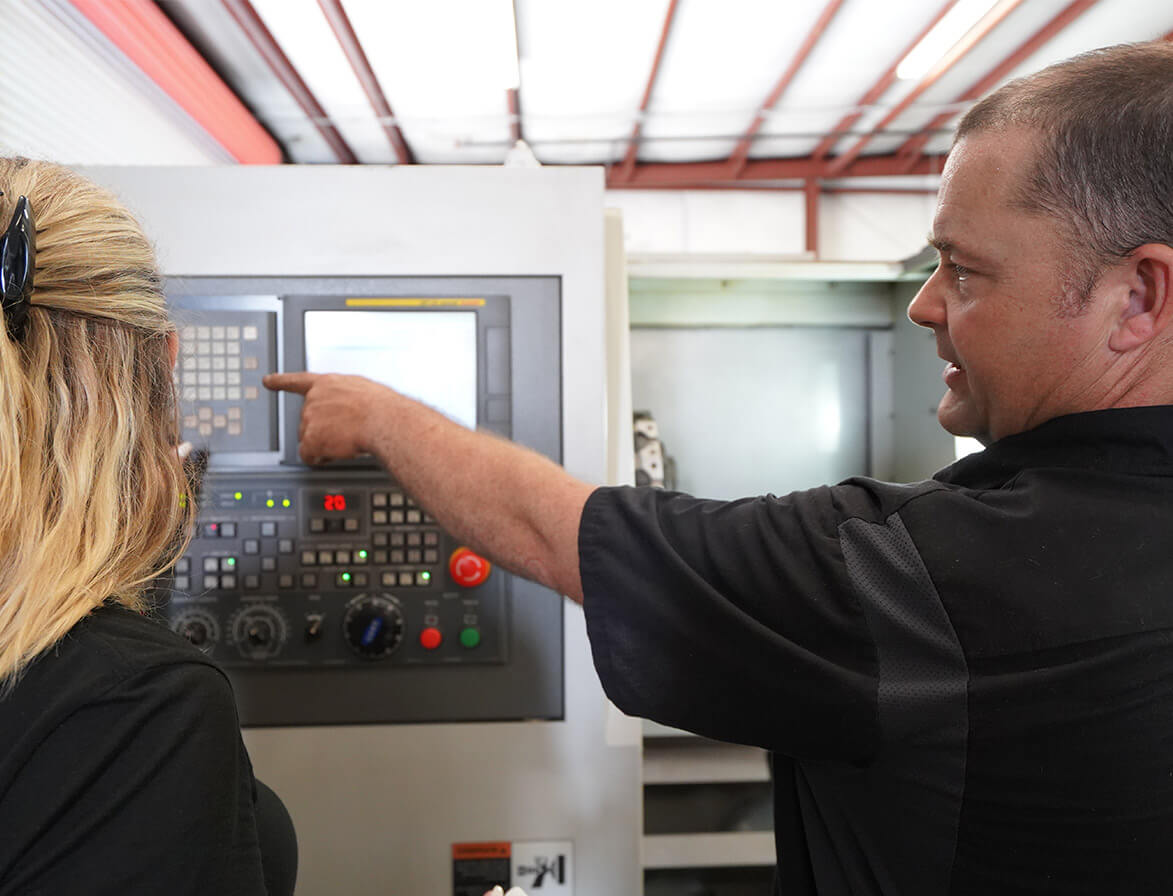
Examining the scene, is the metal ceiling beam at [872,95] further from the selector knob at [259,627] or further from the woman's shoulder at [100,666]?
the woman's shoulder at [100,666]

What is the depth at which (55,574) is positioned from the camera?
50cm

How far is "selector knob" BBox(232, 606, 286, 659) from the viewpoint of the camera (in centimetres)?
95

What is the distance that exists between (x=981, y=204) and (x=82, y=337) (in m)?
0.65

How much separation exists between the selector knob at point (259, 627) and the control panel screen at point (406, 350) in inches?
11.6

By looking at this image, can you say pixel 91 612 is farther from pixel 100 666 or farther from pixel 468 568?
pixel 468 568

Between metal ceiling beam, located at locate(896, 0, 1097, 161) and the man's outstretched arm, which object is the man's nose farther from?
metal ceiling beam, located at locate(896, 0, 1097, 161)

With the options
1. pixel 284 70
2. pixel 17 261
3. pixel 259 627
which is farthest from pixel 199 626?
pixel 284 70

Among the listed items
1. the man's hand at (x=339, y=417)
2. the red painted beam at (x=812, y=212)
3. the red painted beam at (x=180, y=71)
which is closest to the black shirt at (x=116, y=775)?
the man's hand at (x=339, y=417)

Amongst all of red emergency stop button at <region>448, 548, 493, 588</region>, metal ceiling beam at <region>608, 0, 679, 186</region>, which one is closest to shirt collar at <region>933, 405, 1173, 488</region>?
red emergency stop button at <region>448, 548, 493, 588</region>

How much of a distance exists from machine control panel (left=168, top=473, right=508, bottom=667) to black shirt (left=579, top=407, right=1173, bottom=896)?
1.25 feet

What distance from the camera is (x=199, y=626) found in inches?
37.6

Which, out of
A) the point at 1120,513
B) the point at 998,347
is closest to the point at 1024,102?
the point at 998,347

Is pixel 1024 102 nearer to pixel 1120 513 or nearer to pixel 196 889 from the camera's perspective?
pixel 1120 513

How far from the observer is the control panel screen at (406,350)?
0.95m
